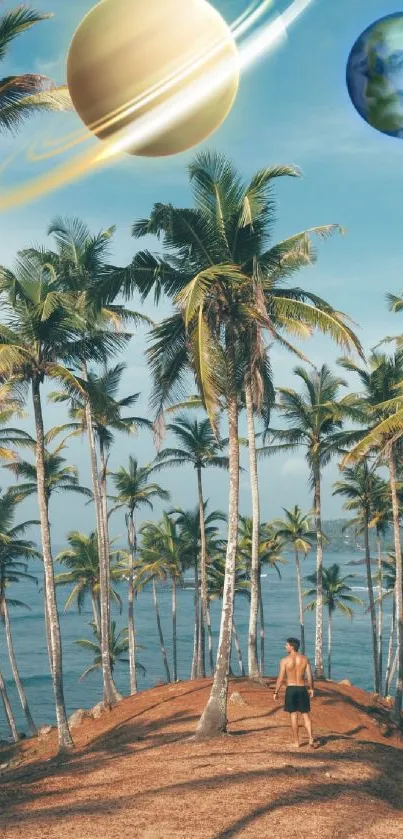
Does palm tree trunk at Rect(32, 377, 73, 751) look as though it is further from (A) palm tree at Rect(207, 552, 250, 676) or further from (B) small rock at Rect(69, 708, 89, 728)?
A: (A) palm tree at Rect(207, 552, 250, 676)

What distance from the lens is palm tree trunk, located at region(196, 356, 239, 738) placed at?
15.6 metres

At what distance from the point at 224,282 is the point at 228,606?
22.1 feet

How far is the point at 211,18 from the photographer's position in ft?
27.9

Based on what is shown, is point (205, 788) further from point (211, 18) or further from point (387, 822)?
point (211, 18)

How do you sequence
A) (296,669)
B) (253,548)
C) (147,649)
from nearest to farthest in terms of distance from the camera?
(296,669), (253,548), (147,649)

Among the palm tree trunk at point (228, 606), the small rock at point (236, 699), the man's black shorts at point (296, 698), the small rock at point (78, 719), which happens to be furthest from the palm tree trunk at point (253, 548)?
the man's black shorts at point (296, 698)

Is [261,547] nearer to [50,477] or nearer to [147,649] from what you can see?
[50,477]

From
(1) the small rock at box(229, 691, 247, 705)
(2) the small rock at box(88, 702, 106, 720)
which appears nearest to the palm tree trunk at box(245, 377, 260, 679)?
(1) the small rock at box(229, 691, 247, 705)

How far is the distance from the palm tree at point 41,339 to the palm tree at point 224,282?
7.85 feet

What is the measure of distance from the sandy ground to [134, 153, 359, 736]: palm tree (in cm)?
257

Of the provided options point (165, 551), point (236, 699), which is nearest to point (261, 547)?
point (165, 551)

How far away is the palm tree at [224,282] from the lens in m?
16.9

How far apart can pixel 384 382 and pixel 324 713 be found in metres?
13.5

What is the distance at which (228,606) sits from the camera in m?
16.2
